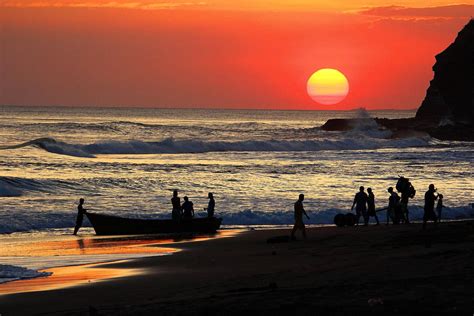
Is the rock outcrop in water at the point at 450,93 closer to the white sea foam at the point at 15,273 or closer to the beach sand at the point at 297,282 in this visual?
the beach sand at the point at 297,282

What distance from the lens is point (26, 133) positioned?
10650cm

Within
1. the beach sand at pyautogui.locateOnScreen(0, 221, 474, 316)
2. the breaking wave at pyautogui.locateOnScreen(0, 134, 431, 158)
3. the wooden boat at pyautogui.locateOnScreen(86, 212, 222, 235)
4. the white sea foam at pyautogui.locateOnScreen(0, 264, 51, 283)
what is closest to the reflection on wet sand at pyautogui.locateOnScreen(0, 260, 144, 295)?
the white sea foam at pyautogui.locateOnScreen(0, 264, 51, 283)

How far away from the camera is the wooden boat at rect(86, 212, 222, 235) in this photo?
92.2 ft

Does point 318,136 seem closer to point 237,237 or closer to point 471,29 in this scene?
point 471,29

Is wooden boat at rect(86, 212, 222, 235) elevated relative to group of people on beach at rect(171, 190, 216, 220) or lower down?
lower down

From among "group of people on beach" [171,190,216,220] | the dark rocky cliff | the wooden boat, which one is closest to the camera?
the wooden boat

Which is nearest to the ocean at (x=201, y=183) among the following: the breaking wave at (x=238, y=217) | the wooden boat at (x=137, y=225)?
the breaking wave at (x=238, y=217)

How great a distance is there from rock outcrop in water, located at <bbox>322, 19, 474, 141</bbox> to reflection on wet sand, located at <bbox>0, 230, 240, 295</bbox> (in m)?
111

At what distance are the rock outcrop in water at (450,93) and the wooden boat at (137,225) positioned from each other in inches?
4267

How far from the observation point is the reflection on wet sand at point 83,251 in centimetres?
1622

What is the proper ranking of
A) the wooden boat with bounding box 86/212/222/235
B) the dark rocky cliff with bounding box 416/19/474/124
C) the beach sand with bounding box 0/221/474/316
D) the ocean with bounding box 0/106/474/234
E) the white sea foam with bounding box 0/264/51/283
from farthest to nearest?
the dark rocky cliff with bounding box 416/19/474/124, the ocean with bounding box 0/106/474/234, the wooden boat with bounding box 86/212/222/235, the white sea foam with bounding box 0/264/51/283, the beach sand with bounding box 0/221/474/316

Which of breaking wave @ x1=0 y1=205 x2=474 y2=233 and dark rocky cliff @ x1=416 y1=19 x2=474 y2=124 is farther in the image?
dark rocky cliff @ x1=416 y1=19 x2=474 y2=124

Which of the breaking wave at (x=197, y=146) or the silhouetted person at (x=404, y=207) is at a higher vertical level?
the breaking wave at (x=197, y=146)

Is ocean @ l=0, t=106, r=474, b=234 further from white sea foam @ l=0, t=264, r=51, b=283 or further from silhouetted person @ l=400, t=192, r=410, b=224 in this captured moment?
white sea foam @ l=0, t=264, r=51, b=283
